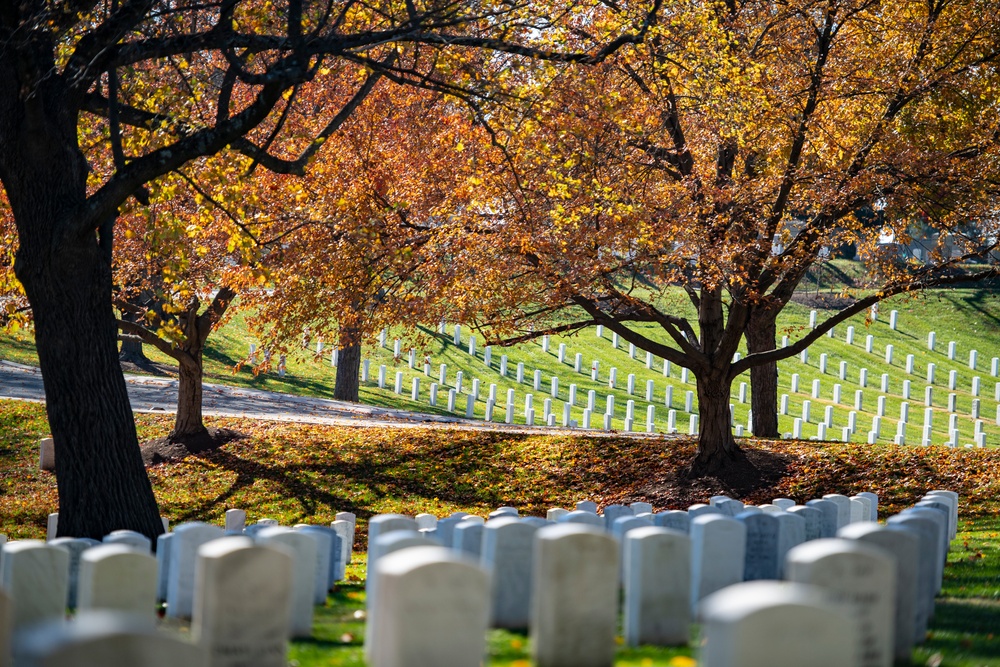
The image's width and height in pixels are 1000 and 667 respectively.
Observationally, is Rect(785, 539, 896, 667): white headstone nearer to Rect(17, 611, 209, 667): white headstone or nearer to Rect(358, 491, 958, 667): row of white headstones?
Rect(358, 491, 958, 667): row of white headstones

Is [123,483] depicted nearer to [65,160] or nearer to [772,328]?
[65,160]

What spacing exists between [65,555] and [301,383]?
24484 mm

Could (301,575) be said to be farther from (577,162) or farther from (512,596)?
(577,162)

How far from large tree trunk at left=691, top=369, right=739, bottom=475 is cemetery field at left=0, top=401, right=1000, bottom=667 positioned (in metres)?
0.45

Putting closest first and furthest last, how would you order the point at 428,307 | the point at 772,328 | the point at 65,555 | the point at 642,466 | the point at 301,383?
the point at 65,555 < the point at 428,307 < the point at 642,466 < the point at 772,328 < the point at 301,383

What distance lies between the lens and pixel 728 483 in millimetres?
14992

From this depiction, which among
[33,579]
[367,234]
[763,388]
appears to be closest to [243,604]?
[33,579]

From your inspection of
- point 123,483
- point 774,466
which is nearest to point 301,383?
point 774,466

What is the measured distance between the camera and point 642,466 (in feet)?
53.5

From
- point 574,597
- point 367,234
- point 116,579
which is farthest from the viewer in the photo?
point 367,234

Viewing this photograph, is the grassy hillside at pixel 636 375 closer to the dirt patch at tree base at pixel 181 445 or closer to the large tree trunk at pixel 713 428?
the dirt patch at tree base at pixel 181 445

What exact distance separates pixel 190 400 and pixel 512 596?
13.6 m

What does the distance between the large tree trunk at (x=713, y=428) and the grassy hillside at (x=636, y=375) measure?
32.7 feet

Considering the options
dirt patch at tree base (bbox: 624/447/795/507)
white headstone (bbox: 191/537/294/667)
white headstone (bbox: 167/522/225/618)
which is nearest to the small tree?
dirt patch at tree base (bbox: 624/447/795/507)
